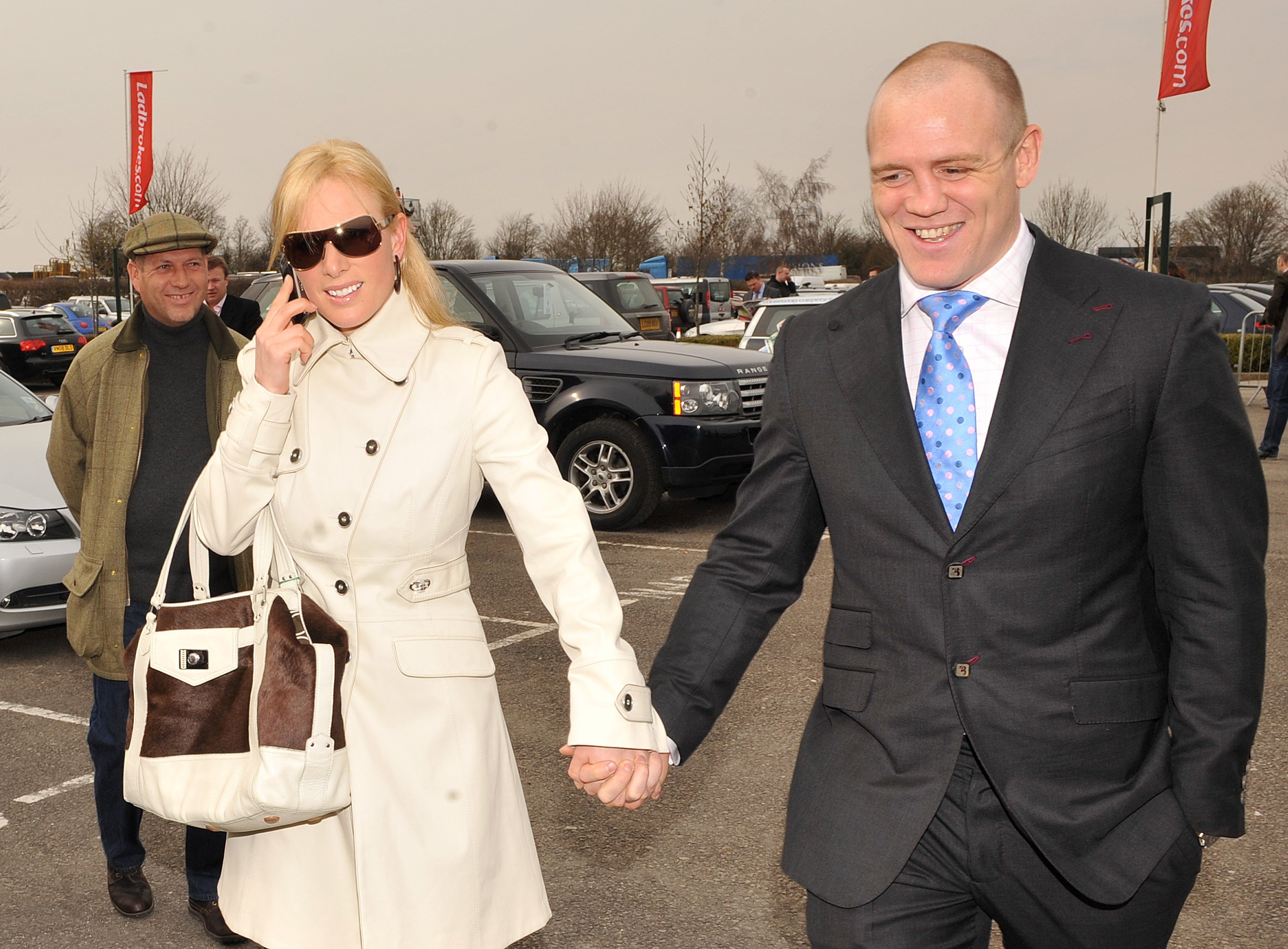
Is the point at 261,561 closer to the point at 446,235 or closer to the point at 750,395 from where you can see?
the point at 750,395

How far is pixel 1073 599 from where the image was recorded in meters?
2.01

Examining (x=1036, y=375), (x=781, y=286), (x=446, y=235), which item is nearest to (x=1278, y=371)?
(x=781, y=286)

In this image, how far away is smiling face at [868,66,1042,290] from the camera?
6.77ft

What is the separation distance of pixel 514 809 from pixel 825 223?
65657mm

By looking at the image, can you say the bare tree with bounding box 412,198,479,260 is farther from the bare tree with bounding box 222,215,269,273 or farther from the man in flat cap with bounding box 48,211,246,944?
the man in flat cap with bounding box 48,211,246,944

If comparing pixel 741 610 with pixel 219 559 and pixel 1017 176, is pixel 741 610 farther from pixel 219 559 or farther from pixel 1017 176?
pixel 219 559

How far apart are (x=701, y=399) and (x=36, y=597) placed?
495 cm

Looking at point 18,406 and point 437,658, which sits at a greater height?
point 437,658

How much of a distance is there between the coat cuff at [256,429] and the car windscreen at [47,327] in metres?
26.8

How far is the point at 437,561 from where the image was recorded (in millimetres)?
2600

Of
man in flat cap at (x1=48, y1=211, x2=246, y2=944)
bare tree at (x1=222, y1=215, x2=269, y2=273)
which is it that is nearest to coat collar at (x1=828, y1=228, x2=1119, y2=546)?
man in flat cap at (x1=48, y1=211, x2=246, y2=944)

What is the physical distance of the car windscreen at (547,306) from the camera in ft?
35.2

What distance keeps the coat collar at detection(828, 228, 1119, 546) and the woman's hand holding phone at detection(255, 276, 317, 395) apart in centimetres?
108

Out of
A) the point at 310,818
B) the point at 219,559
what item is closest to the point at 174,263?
the point at 219,559
